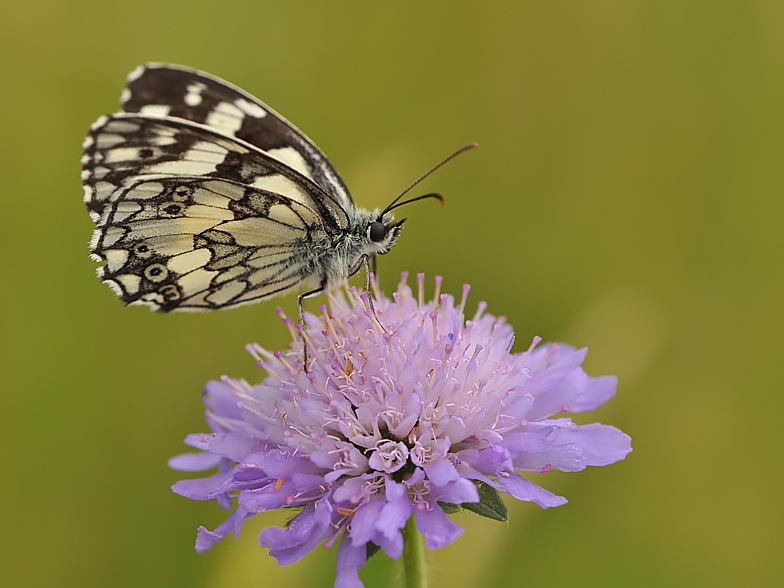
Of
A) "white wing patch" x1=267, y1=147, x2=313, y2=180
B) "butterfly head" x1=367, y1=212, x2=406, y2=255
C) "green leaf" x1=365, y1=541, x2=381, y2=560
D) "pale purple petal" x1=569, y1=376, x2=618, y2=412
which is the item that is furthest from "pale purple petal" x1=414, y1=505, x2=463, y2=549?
"white wing patch" x1=267, y1=147, x2=313, y2=180

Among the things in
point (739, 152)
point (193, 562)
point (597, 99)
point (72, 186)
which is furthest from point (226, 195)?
point (739, 152)

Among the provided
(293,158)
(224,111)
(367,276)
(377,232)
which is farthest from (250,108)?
(367,276)

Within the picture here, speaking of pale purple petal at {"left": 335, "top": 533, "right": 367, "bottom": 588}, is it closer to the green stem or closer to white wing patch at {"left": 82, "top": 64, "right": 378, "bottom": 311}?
the green stem

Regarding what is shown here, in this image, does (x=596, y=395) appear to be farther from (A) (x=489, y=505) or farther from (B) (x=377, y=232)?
(B) (x=377, y=232)

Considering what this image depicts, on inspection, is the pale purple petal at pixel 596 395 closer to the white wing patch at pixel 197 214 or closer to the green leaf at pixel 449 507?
the green leaf at pixel 449 507

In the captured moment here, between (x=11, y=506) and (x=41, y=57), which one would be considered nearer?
(x=11, y=506)

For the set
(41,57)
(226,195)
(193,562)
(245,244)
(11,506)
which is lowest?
(193,562)

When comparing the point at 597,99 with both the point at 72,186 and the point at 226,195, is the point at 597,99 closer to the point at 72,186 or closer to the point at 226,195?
the point at 226,195

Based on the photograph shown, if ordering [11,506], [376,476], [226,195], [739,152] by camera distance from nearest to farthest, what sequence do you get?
[376,476] → [226,195] → [11,506] → [739,152]
